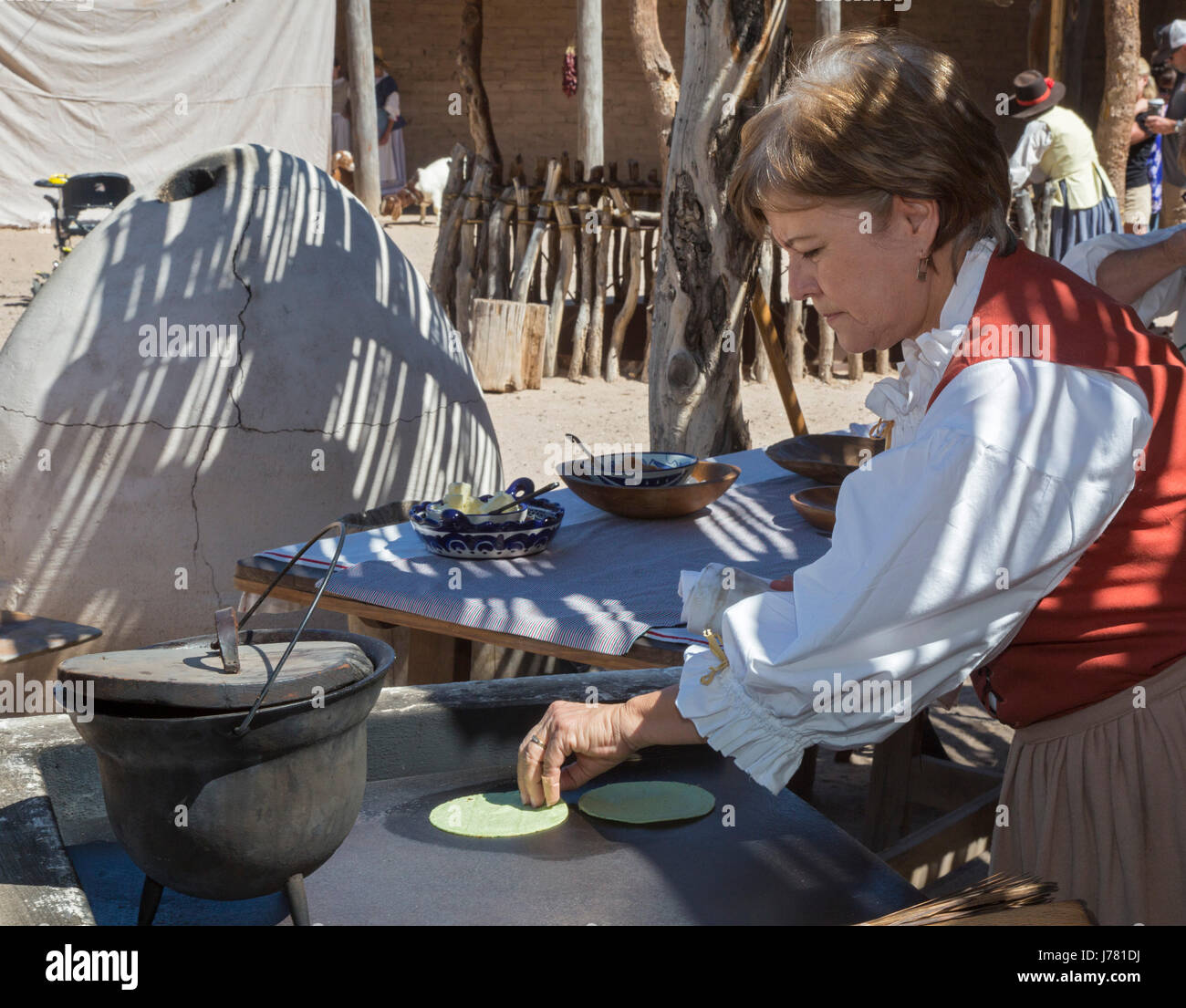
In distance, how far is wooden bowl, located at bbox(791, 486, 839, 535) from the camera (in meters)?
2.79

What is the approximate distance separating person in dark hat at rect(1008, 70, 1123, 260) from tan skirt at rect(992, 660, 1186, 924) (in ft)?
23.4

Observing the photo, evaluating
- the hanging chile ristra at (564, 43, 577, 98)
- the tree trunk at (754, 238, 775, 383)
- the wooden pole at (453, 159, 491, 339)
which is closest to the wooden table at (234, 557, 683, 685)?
the tree trunk at (754, 238, 775, 383)

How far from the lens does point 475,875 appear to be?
147 centimetres

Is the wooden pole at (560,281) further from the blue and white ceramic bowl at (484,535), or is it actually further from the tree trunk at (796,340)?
the blue and white ceramic bowl at (484,535)

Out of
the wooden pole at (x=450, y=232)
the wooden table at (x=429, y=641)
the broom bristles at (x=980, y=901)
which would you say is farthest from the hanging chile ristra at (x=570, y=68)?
the broom bristles at (x=980, y=901)

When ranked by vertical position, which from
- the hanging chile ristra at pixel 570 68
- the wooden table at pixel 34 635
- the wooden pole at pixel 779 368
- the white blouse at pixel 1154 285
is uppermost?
the hanging chile ristra at pixel 570 68

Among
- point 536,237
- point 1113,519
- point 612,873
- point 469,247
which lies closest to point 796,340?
point 536,237

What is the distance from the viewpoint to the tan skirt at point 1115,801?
1.60m

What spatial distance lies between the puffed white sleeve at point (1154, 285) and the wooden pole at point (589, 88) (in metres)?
6.40

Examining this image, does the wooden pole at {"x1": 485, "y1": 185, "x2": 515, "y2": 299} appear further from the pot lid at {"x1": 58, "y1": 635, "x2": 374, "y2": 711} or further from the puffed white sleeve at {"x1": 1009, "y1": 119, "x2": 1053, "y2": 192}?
the pot lid at {"x1": 58, "y1": 635, "x2": 374, "y2": 711}

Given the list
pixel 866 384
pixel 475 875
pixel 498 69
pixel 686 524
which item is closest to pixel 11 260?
pixel 498 69
